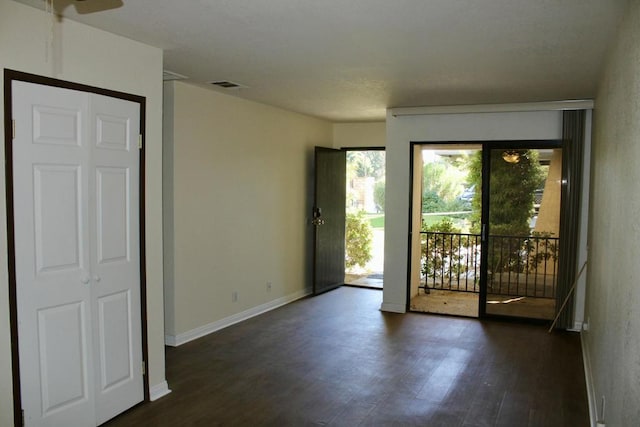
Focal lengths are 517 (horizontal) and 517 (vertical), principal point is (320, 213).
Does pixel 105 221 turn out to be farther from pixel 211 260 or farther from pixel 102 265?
pixel 211 260

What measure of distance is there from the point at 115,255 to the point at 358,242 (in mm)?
6055

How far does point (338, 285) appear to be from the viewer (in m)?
7.86

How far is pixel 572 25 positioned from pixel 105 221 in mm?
3010

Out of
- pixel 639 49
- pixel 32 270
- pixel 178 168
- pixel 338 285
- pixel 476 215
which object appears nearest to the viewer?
pixel 639 49

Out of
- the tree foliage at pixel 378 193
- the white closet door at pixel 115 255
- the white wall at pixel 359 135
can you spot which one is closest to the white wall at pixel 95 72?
the white closet door at pixel 115 255

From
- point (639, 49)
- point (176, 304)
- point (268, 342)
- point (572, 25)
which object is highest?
point (572, 25)

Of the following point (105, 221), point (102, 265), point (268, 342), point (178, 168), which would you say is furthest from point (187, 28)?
point (268, 342)

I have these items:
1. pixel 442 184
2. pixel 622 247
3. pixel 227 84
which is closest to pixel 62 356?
pixel 227 84

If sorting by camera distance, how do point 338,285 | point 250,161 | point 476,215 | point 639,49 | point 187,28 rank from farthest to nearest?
point 338,285
point 476,215
point 250,161
point 187,28
point 639,49

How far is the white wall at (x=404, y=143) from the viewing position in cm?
592

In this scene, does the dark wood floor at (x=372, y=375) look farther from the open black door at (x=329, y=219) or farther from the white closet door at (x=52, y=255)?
the open black door at (x=329, y=219)

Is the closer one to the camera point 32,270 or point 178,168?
point 32,270

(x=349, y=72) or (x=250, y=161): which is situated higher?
(x=349, y=72)

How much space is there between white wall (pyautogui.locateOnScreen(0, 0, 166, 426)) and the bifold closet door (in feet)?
0.30
